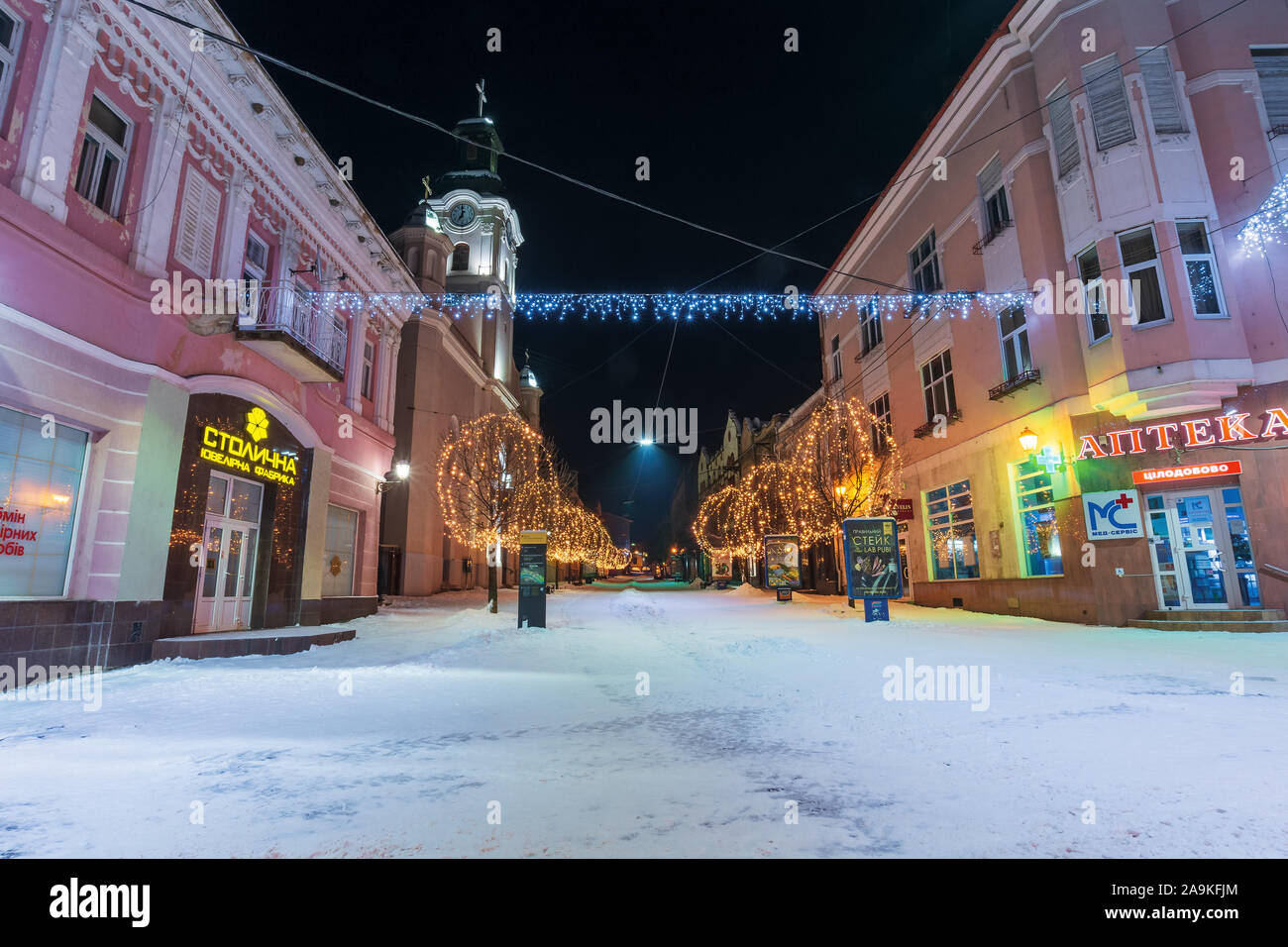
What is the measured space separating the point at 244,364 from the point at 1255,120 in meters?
21.8

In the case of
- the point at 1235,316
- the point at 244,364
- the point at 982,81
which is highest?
the point at 982,81

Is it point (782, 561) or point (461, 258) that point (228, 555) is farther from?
point (461, 258)

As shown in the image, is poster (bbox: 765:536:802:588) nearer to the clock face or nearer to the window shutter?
the window shutter

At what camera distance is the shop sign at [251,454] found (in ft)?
35.8

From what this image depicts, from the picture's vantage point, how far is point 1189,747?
175 inches

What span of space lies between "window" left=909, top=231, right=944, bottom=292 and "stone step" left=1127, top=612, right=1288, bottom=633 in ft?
39.7

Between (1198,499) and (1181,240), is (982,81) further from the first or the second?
Result: (1198,499)

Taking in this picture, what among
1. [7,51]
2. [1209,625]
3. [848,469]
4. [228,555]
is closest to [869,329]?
[848,469]

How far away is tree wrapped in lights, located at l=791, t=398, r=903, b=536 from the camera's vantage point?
20422mm

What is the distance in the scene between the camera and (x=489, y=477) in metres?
21.3

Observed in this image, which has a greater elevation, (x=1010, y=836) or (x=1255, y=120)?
(x=1255, y=120)

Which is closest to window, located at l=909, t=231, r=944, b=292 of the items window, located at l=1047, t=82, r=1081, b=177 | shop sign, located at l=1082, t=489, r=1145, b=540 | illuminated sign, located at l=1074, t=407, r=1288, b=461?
window, located at l=1047, t=82, r=1081, b=177

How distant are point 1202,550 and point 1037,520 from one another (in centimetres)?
324
